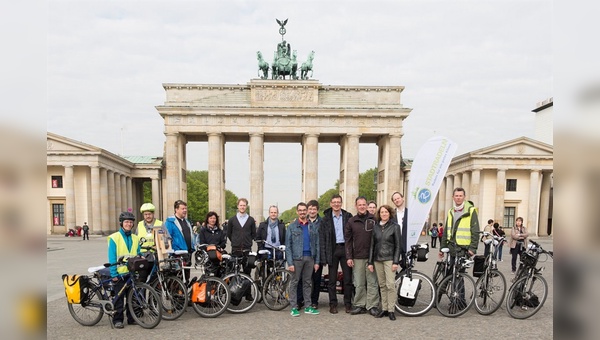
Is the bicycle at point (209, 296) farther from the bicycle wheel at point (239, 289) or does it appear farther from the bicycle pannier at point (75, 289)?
the bicycle pannier at point (75, 289)

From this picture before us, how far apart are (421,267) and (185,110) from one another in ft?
110

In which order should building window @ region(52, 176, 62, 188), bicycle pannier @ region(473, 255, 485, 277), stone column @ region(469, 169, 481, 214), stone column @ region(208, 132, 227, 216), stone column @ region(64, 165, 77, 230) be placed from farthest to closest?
stone column @ region(208, 132, 227, 216), stone column @ region(469, 169, 481, 214), building window @ region(52, 176, 62, 188), stone column @ region(64, 165, 77, 230), bicycle pannier @ region(473, 255, 485, 277)

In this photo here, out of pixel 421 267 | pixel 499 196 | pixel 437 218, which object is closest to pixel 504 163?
pixel 499 196

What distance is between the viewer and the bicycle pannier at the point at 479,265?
7.67m

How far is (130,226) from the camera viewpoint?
693 centimetres

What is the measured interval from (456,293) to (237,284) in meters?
4.35

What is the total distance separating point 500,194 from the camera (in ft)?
135

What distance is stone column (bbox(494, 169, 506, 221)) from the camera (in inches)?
1613

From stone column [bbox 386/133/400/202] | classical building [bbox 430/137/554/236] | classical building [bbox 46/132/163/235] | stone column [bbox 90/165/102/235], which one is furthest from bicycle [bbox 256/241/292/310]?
classical building [bbox 430/137/554/236]

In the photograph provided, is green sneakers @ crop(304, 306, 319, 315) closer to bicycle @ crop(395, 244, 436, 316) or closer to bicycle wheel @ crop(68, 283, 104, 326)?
bicycle @ crop(395, 244, 436, 316)

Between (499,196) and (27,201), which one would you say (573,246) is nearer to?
(27,201)

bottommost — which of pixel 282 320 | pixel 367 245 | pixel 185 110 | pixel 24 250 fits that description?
pixel 282 320

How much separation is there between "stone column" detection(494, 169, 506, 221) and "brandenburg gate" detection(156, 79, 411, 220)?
10580 millimetres

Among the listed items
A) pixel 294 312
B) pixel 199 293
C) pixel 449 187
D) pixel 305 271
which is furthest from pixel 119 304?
pixel 449 187
